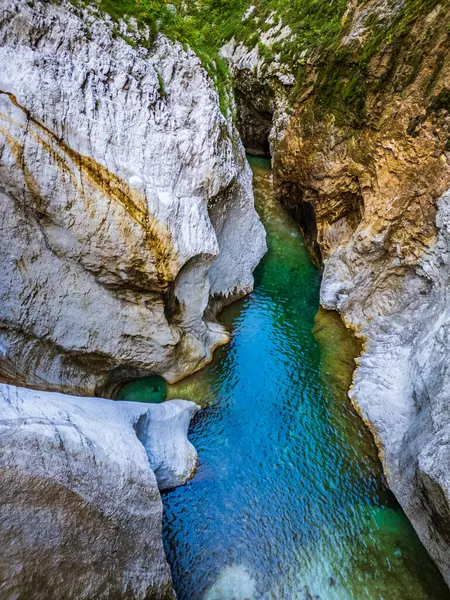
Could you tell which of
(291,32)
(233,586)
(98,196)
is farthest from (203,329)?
(291,32)

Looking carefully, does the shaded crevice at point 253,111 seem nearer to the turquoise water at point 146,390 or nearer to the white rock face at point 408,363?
the white rock face at point 408,363

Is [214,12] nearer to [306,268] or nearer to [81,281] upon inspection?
[306,268]

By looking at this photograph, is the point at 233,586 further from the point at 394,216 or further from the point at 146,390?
the point at 394,216

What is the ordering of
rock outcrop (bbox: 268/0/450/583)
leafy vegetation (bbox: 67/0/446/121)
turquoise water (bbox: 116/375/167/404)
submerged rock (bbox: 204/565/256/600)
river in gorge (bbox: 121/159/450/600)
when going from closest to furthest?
submerged rock (bbox: 204/565/256/600), river in gorge (bbox: 121/159/450/600), rock outcrop (bbox: 268/0/450/583), leafy vegetation (bbox: 67/0/446/121), turquoise water (bbox: 116/375/167/404)

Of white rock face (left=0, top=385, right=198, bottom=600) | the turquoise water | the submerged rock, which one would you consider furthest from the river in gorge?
white rock face (left=0, top=385, right=198, bottom=600)

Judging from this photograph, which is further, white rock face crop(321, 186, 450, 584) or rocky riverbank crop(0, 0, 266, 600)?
white rock face crop(321, 186, 450, 584)

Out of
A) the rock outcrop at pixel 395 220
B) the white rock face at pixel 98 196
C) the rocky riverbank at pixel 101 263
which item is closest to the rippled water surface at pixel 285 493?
the rock outcrop at pixel 395 220

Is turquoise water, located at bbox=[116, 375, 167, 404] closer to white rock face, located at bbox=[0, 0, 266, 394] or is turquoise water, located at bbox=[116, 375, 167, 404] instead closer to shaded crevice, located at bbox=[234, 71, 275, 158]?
white rock face, located at bbox=[0, 0, 266, 394]
